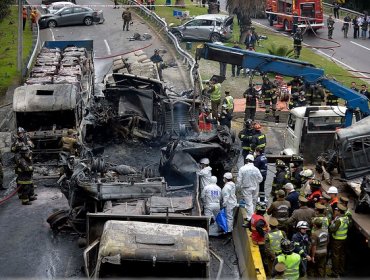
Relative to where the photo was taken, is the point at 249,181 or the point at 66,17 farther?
the point at 66,17

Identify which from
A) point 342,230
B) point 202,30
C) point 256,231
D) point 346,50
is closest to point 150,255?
point 256,231

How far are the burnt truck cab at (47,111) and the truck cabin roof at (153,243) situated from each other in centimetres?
809

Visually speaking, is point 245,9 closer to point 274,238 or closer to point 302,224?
point 302,224

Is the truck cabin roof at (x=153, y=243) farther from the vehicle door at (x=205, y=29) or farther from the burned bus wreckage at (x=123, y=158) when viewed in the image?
the vehicle door at (x=205, y=29)

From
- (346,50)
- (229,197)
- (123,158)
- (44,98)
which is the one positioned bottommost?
(123,158)

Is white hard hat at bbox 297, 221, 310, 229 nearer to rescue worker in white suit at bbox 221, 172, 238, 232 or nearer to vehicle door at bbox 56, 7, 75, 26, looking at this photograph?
rescue worker in white suit at bbox 221, 172, 238, 232

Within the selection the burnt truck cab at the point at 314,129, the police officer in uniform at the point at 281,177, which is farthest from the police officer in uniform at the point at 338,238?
the burnt truck cab at the point at 314,129

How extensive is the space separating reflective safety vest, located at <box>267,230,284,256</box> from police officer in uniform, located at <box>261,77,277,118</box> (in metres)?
11.0

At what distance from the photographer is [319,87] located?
19.0 metres

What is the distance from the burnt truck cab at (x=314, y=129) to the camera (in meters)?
16.1

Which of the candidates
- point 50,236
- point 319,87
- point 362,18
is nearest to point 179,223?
point 50,236

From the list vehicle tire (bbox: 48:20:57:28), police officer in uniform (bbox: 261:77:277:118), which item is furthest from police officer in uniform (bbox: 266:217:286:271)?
vehicle tire (bbox: 48:20:57:28)

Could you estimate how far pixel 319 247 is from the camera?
37.5 ft

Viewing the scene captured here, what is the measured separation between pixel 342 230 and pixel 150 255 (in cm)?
413
